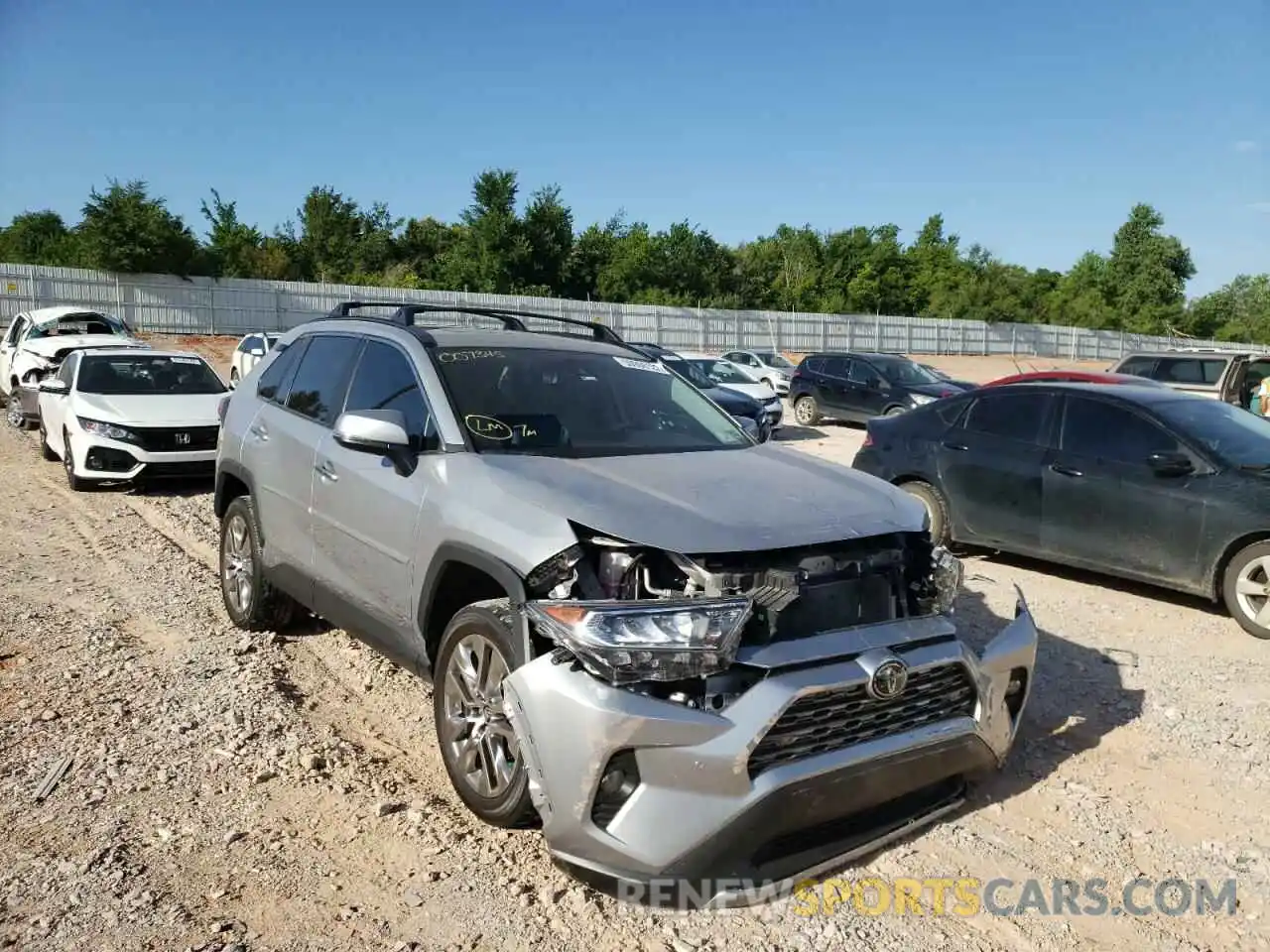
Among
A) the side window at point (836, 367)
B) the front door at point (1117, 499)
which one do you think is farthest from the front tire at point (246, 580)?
the side window at point (836, 367)

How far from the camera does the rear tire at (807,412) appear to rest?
21.4 meters

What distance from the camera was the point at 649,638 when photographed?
9.59 feet

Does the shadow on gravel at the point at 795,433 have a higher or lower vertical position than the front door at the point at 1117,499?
lower

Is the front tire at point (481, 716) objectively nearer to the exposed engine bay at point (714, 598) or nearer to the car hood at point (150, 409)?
the exposed engine bay at point (714, 598)

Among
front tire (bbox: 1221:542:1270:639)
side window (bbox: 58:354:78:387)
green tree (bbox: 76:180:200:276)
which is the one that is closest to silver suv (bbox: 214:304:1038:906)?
front tire (bbox: 1221:542:1270:639)

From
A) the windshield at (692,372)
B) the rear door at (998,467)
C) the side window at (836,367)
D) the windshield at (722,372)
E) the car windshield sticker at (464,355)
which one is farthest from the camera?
the windshield at (722,372)

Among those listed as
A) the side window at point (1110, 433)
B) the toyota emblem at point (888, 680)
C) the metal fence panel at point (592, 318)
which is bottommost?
the toyota emblem at point (888, 680)

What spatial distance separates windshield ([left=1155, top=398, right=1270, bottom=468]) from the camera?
6.68m

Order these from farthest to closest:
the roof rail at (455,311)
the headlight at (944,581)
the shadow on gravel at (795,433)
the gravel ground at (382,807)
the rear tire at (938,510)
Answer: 1. the shadow on gravel at (795,433)
2. the rear tire at (938,510)
3. the roof rail at (455,311)
4. the headlight at (944,581)
5. the gravel ground at (382,807)

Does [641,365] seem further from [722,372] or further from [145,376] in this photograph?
[722,372]

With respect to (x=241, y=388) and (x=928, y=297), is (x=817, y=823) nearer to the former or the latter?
(x=241, y=388)

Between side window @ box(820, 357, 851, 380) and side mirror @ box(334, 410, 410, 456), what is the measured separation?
1784 cm

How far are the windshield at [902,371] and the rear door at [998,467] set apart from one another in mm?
12294

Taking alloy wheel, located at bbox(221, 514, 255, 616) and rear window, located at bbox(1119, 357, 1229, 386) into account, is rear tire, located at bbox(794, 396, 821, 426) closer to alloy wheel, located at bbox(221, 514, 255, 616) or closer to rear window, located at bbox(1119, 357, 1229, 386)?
rear window, located at bbox(1119, 357, 1229, 386)
